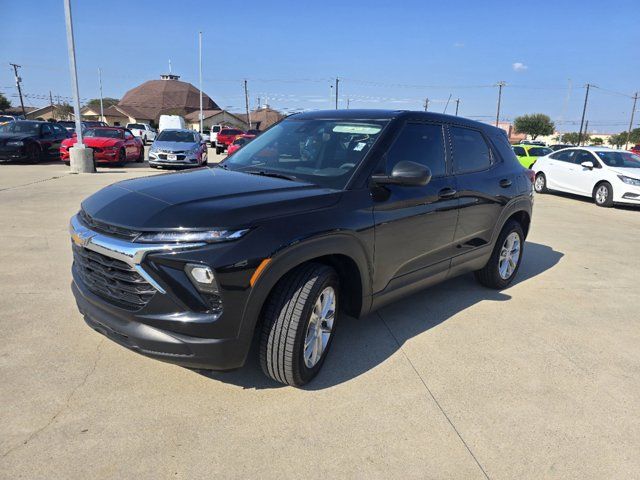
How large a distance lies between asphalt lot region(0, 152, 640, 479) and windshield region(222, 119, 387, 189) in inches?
52.7

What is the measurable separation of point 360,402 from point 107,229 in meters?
1.81

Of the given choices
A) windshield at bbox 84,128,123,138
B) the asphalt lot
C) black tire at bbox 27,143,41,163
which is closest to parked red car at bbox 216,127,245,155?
windshield at bbox 84,128,123,138

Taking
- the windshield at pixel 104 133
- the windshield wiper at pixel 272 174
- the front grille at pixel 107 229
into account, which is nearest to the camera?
the front grille at pixel 107 229

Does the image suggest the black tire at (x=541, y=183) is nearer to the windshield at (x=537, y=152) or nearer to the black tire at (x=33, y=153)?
the windshield at (x=537, y=152)

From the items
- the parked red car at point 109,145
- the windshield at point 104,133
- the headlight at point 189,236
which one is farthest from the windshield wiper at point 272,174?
the windshield at point 104,133

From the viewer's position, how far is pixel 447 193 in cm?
388

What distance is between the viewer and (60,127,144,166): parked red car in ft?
53.9

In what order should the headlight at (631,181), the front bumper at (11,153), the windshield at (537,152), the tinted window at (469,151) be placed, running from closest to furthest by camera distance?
the tinted window at (469,151) → the headlight at (631,181) → the front bumper at (11,153) → the windshield at (537,152)

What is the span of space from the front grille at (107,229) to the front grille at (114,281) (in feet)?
0.44

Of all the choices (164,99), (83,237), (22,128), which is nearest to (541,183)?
(83,237)

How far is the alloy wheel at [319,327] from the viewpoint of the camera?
9.61ft

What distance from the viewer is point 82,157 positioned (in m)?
14.6

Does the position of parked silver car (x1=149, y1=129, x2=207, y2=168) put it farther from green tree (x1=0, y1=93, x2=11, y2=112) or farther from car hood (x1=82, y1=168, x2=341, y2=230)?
green tree (x1=0, y1=93, x2=11, y2=112)

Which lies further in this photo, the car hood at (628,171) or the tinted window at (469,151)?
the car hood at (628,171)
